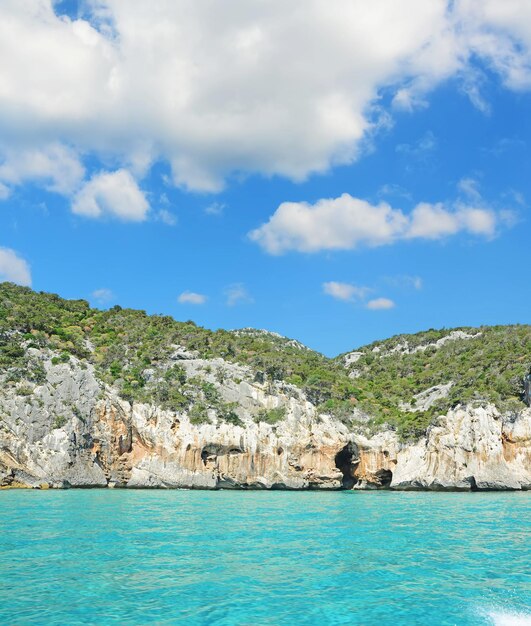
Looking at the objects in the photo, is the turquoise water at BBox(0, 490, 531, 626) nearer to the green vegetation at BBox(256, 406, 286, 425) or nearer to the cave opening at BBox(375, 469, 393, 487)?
the green vegetation at BBox(256, 406, 286, 425)

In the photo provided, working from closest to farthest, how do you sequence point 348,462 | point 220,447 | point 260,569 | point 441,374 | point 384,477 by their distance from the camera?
1. point 260,569
2. point 220,447
3. point 384,477
4. point 348,462
5. point 441,374

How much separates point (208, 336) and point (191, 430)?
70.6 feet

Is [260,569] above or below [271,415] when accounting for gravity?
below

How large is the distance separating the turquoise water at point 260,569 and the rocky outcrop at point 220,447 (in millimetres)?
22620

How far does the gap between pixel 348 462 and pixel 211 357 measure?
62.8ft

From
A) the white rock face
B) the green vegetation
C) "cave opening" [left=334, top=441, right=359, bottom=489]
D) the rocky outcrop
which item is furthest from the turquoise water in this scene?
"cave opening" [left=334, top=441, right=359, bottom=489]

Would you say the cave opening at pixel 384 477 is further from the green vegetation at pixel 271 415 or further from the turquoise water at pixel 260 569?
the turquoise water at pixel 260 569

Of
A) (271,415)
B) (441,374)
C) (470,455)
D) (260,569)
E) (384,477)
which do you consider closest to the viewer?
(260,569)

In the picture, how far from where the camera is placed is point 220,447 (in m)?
51.5

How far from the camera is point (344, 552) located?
54.5 feet

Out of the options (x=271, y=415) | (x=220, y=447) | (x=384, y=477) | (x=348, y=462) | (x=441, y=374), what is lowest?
(x=384, y=477)

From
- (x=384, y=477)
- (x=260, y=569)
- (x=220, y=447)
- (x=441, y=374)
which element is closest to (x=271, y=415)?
(x=220, y=447)

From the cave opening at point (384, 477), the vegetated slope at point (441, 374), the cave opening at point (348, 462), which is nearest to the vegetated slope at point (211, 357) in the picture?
the vegetated slope at point (441, 374)

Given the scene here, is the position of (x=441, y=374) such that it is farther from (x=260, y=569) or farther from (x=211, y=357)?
(x=260, y=569)
